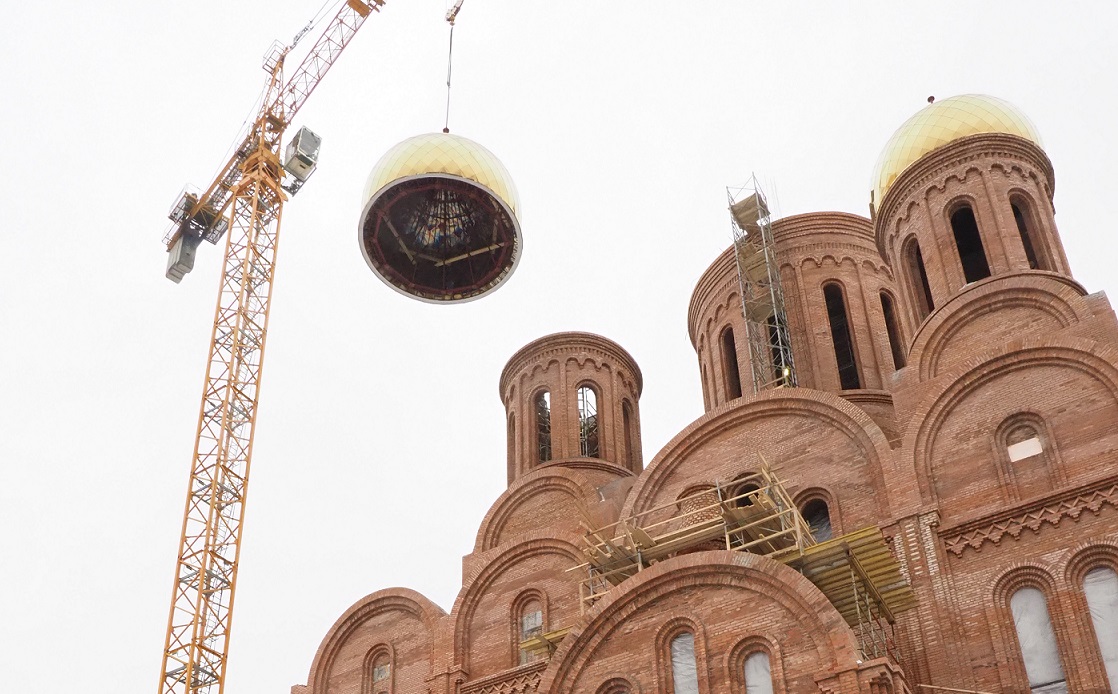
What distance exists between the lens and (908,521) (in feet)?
68.5

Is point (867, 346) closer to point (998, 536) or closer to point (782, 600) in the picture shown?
point (998, 536)

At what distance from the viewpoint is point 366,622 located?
1072 inches

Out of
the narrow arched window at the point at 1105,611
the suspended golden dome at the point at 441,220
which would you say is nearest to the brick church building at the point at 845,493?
the narrow arched window at the point at 1105,611

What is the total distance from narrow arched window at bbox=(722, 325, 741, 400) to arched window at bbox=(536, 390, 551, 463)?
4.33 m

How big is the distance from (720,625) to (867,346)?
481 inches

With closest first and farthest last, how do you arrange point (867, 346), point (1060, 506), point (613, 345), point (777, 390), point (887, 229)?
1. point (1060, 506)
2. point (777, 390)
3. point (887, 229)
4. point (867, 346)
5. point (613, 345)

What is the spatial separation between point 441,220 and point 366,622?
11922 millimetres

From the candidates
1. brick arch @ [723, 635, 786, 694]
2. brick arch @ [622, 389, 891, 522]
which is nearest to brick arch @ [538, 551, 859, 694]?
brick arch @ [723, 635, 786, 694]

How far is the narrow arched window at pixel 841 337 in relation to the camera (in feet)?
96.0

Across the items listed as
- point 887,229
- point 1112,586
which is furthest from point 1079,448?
point 887,229

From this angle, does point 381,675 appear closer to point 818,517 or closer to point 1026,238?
point 818,517

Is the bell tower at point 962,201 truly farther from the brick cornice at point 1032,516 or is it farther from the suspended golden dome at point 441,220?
the suspended golden dome at point 441,220

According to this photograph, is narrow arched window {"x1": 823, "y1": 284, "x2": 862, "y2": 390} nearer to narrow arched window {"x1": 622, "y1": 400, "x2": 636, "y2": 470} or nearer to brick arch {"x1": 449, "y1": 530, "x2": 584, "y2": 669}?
narrow arched window {"x1": 622, "y1": 400, "x2": 636, "y2": 470}

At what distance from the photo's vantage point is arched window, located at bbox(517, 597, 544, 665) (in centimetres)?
2495
